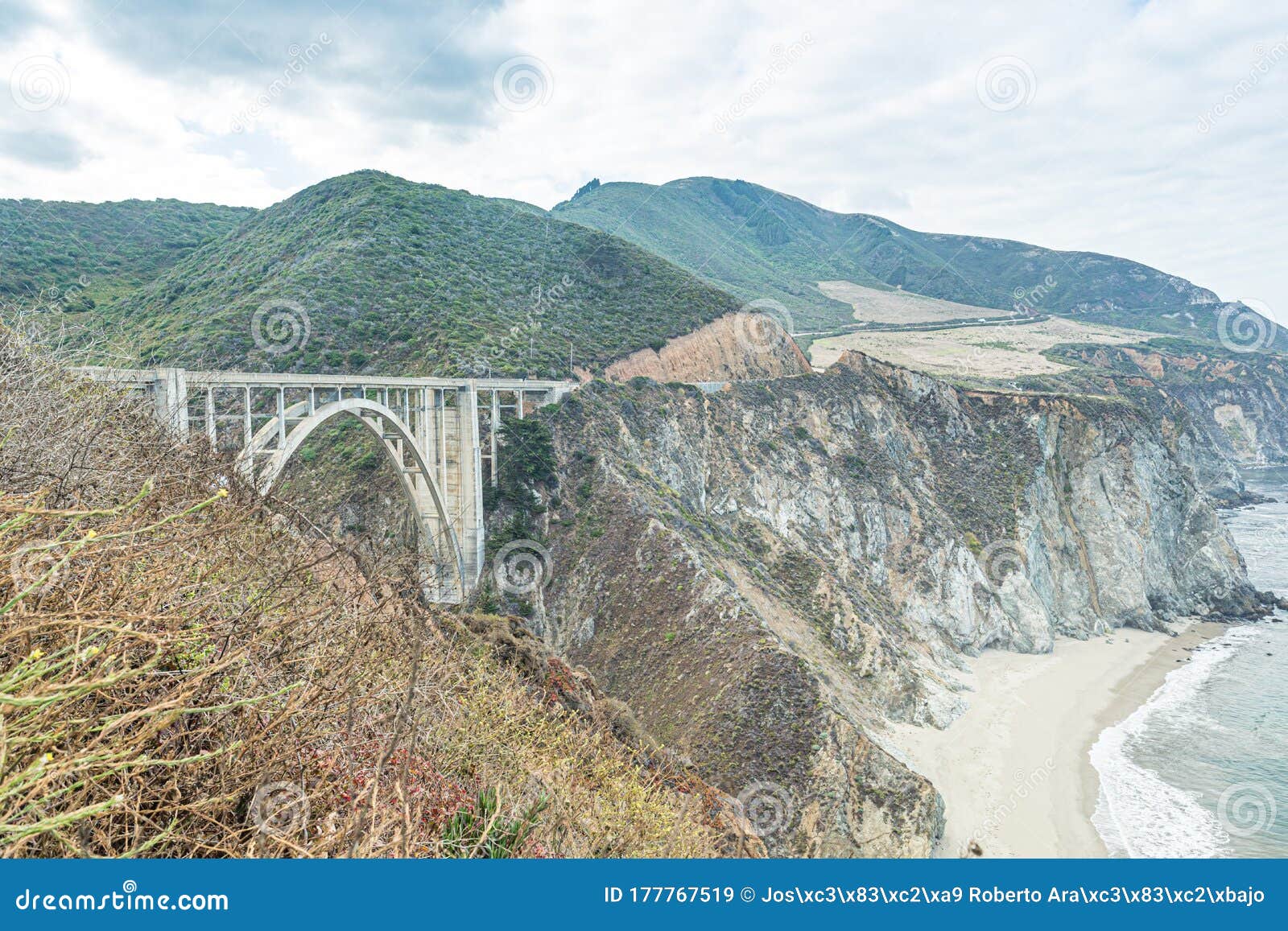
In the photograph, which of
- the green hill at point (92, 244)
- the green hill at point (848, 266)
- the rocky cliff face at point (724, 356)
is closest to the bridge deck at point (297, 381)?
the rocky cliff face at point (724, 356)

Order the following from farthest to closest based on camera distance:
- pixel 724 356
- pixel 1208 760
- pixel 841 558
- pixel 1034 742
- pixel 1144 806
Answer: pixel 724 356
pixel 841 558
pixel 1034 742
pixel 1208 760
pixel 1144 806

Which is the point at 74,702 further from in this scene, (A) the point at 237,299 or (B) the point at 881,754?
(A) the point at 237,299

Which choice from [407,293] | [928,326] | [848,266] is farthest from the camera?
[848,266]

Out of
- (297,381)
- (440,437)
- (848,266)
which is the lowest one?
(440,437)

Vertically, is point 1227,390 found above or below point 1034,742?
above

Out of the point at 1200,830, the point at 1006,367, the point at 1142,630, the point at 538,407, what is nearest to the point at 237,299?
the point at 538,407

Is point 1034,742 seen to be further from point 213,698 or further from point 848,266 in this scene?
point 848,266

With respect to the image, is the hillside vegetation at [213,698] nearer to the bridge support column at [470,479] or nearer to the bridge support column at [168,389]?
the bridge support column at [168,389]

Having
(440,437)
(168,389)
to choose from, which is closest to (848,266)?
(440,437)
